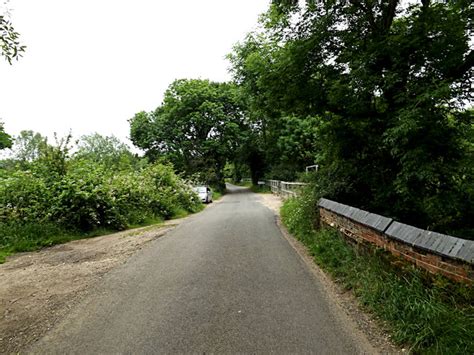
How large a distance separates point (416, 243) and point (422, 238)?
0.09 meters

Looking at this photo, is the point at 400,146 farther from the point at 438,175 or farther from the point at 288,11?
the point at 288,11

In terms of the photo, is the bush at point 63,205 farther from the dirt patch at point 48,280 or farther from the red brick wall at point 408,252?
the red brick wall at point 408,252

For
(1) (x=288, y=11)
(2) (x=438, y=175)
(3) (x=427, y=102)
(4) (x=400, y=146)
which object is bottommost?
(2) (x=438, y=175)

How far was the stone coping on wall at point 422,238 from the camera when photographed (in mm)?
2766

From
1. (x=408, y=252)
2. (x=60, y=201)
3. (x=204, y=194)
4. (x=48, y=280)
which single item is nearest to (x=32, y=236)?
Answer: (x=60, y=201)

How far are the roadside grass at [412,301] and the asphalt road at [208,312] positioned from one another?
16.1 inches

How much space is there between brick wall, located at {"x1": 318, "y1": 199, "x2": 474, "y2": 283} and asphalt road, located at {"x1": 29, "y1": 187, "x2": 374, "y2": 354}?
108cm

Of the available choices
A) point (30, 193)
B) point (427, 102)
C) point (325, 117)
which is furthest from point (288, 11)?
point (30, 193)

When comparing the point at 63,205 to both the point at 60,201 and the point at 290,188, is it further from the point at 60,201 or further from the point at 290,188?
the point at 290,188

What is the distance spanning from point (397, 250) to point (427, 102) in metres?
2.23

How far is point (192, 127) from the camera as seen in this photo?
33656 millimetres

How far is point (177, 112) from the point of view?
108 feet

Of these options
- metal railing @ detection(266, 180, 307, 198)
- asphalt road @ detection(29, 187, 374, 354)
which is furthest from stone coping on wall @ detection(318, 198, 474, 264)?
metal railing @ detection(266, 180, 307, 198)

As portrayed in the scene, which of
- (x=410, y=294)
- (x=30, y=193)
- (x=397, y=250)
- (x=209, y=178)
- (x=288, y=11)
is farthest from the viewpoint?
(x=209, y=178)
